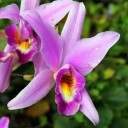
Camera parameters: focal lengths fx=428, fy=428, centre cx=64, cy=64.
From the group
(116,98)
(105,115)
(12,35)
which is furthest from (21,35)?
(116,98)

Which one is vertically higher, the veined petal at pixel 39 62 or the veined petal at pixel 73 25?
the veined petal at pixel 73 25

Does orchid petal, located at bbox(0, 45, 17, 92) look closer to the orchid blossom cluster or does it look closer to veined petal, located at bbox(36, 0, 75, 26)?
the orchid blossom cluster

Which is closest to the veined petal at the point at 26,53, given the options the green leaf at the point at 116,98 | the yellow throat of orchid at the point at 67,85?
the yellow throat of orchid at the point at 67,85

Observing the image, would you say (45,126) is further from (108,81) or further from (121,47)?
(121,47)

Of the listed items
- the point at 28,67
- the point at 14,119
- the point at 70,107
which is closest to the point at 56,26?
the point at 70,107

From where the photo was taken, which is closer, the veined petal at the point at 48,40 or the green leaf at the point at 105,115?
the veined petal at the point at 48,40

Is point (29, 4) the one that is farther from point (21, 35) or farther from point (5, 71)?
point (5, 71)

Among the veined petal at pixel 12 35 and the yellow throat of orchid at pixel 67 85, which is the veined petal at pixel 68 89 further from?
the veined petal at pixel 12 35

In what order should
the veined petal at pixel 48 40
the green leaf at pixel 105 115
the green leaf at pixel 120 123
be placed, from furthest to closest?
1. the green leaf at pixel 120 123
2. the green leaf at pixel 105 115
3. the veined petal at pixel 48 40
